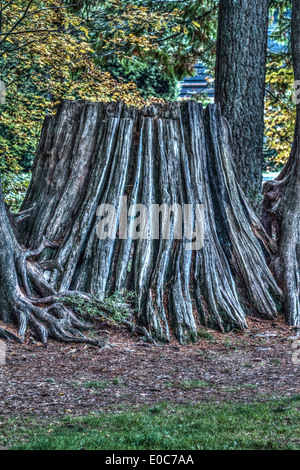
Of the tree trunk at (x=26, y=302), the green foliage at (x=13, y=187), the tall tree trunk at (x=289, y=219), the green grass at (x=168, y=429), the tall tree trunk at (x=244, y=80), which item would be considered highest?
the tall tree trunk at (x=244, y=80)

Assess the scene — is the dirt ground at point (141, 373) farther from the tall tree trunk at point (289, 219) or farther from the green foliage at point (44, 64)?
the green foliage at point (44, 64)

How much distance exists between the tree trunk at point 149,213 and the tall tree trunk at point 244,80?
→ 48 centimetres

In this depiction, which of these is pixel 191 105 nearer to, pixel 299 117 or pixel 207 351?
pixel 299 117

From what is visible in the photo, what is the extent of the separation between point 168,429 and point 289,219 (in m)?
5.16

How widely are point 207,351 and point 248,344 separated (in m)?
0.58

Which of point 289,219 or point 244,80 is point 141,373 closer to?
point 289,219

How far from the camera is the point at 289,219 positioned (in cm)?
843

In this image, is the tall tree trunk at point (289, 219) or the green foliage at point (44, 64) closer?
the tall tree trunk at point (289, 219)

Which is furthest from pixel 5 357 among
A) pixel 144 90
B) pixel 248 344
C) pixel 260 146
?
pixel 144 90

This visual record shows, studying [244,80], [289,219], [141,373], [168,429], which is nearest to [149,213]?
[289,219]

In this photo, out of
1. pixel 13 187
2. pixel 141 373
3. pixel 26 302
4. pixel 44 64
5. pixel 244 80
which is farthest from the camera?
pixel 13 187

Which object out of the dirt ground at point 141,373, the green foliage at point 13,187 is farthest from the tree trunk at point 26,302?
the green foliage at point 13,187

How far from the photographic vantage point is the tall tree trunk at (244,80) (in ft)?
28.7

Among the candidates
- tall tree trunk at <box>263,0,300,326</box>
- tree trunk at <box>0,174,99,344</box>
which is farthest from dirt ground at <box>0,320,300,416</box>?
tall tree trunk at <box>263,0,300,326</box>
